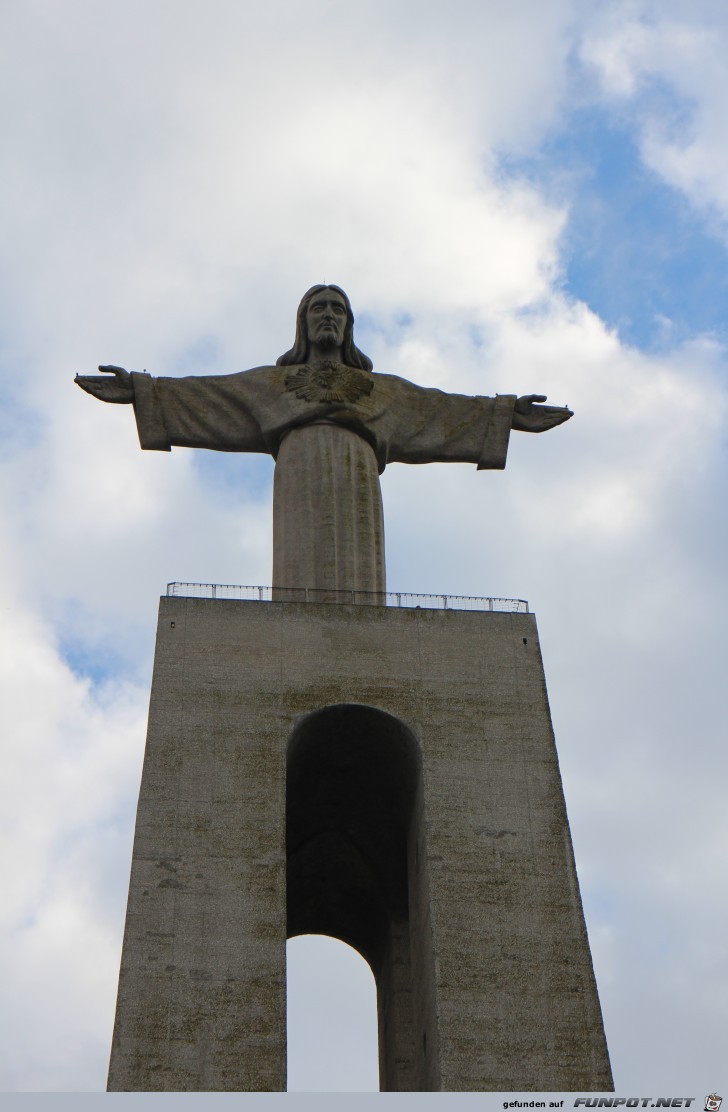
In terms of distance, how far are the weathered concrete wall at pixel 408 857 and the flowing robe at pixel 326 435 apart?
1951 mm

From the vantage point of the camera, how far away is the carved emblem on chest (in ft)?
77.7

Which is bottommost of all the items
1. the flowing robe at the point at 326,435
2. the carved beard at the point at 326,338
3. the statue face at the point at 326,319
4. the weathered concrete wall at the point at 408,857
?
the weathered concrete wall at the point at 408,857

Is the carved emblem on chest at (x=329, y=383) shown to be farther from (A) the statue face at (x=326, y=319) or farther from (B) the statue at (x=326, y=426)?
(A) the statue face at (x=326, y=319)

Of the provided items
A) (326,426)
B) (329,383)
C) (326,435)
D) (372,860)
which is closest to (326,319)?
(329,383)

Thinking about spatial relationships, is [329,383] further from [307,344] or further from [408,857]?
[408,857]

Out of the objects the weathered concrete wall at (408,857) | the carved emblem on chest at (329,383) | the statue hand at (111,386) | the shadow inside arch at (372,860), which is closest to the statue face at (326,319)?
the carved emblem on chest at (329,383)

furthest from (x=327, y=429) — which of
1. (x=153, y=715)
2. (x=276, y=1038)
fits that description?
(x=276, y=1038)

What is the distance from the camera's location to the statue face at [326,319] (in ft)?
79.7

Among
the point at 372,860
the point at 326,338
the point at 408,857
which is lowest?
the point at 408,857

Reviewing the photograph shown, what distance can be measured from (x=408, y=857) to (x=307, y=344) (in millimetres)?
8918

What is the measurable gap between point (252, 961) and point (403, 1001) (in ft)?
14.7

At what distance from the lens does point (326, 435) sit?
23.3m

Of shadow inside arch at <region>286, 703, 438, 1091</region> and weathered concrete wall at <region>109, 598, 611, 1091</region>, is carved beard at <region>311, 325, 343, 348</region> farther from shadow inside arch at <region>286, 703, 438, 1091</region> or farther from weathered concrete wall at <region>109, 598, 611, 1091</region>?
shadow inside arch at <region>286, 703, 438, 1091</region>

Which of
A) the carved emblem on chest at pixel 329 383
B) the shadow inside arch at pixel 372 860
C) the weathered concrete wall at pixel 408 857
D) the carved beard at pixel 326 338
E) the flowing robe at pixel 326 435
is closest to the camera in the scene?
the weathered concrete wall at pixel 408 857
